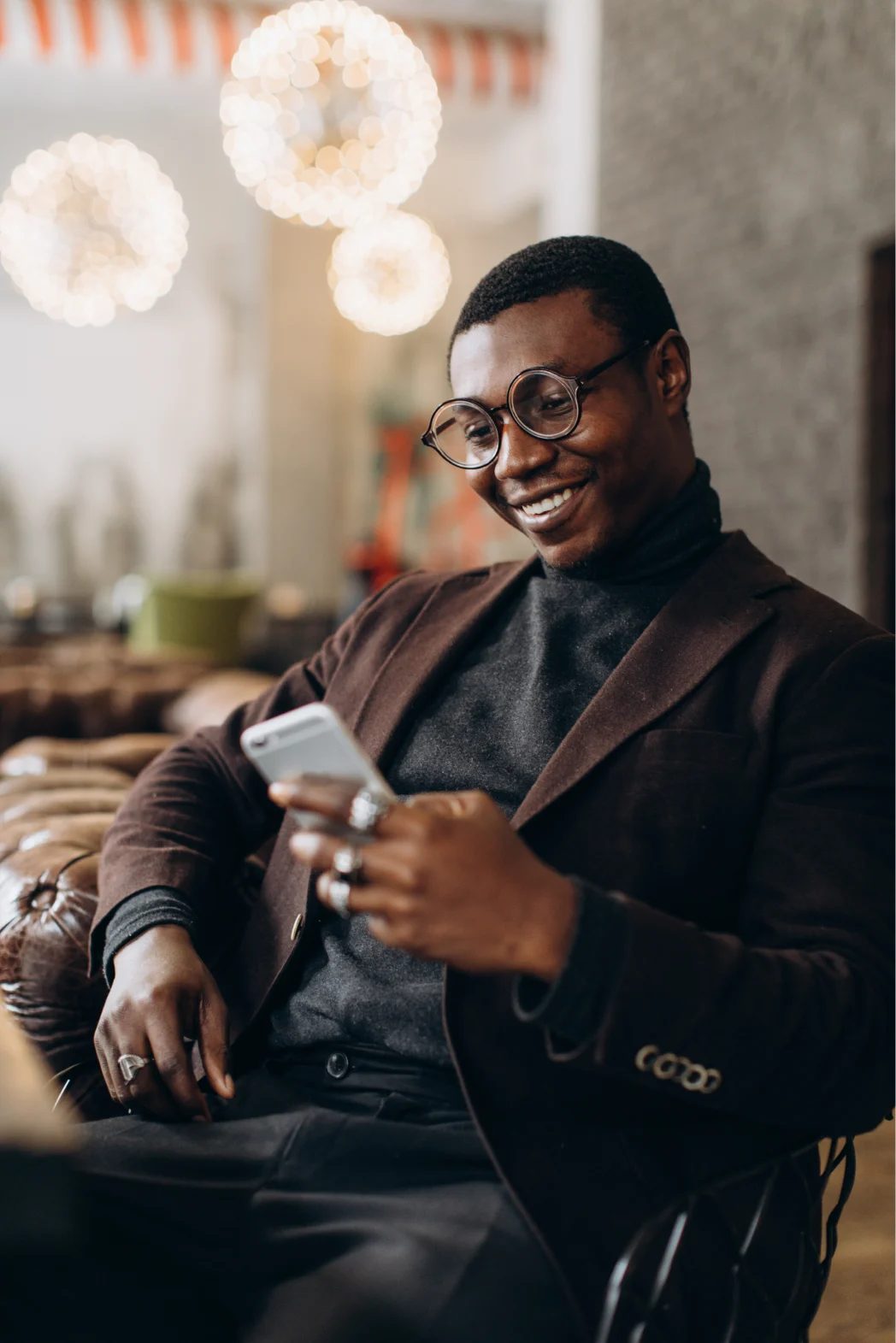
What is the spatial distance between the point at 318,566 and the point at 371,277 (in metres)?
3.42

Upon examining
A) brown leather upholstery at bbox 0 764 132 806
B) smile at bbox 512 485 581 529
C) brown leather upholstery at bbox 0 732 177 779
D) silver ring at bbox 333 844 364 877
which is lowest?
brown leather upholstery at bbox 0 732 177 779

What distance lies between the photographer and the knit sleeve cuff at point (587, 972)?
82 centimetres

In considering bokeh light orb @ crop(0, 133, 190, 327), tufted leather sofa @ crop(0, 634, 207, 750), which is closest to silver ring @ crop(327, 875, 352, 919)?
tufted leather sofa @ crop(0, 634, 207, 750)

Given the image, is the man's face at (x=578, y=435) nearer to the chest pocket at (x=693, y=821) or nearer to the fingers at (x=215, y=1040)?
the chest pocket at (x=693, y=821)

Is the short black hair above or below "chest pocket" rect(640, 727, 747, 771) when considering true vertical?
above

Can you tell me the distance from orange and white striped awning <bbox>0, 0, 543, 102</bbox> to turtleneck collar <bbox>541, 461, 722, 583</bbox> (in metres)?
6.99

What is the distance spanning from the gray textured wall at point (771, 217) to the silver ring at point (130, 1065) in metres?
3.33

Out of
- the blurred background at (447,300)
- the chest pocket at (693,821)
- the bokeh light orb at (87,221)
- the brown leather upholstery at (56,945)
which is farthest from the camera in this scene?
the bokeh light orb at (87,221)

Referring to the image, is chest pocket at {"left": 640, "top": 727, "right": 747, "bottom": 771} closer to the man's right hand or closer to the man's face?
the man's face

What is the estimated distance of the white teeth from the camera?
4.11 ft

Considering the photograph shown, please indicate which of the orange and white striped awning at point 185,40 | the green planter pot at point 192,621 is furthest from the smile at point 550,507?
the orange and white striped awning at point 185,40

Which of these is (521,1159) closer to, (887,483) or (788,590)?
→ (788,590)

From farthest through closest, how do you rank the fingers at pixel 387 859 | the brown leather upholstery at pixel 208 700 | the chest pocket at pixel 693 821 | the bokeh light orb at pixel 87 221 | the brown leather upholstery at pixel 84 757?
1. the bokeh light orb at pixel 87 221
2. the brown leather upholstery at pixel 208 700
3. the brown leather upholstery at pixel 84 757
4. the chest pocket at pixel 693 821
5. the fingers at pixel 387 859

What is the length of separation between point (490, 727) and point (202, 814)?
0.39 m
